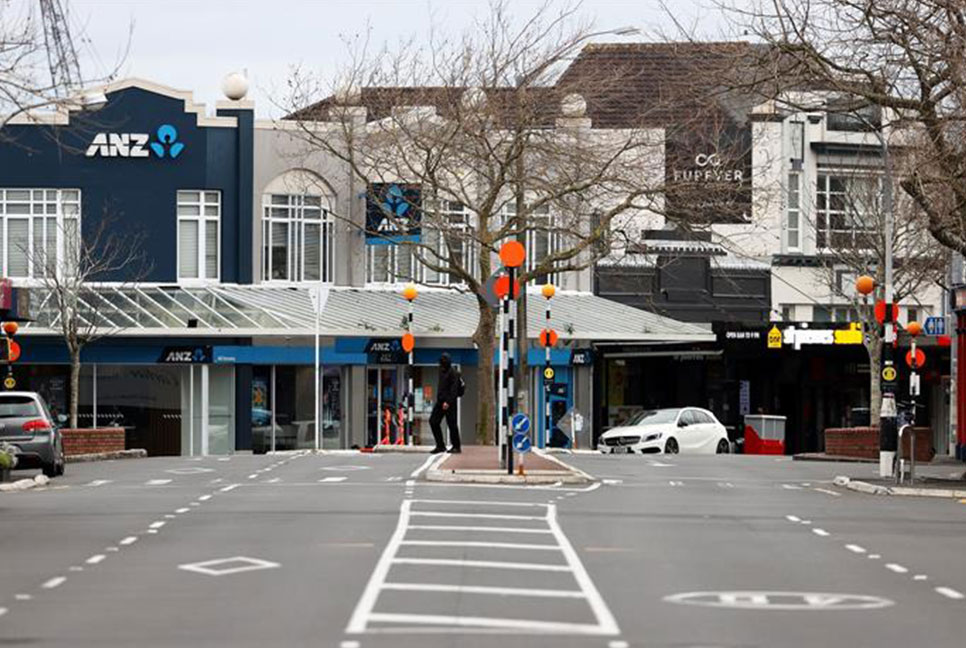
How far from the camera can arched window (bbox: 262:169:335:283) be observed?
58.0 meters

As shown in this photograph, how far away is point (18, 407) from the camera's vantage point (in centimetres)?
3316

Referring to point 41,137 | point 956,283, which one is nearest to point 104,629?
point 956,283

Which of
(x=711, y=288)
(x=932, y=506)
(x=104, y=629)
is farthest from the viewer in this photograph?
(x=711, y=288)

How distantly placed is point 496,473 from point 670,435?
66.0 feet

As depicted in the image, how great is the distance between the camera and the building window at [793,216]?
69.2 metres

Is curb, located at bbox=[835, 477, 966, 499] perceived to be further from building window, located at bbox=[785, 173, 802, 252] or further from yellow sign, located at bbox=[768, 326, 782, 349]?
building window, located at bbox=[785, 173, 802, 252]

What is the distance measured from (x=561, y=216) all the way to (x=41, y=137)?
15522 millimetres

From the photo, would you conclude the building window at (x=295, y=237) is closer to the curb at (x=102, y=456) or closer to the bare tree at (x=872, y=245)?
the curb at (x=102, y=456)

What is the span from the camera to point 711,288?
2677 inches

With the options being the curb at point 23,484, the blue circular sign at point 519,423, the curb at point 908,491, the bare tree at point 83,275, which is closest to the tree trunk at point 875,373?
the bare tree at point 83,275

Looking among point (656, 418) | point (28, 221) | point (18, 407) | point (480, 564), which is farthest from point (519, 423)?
point (28, 221)

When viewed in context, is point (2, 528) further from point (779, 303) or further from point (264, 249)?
point (779, 303)

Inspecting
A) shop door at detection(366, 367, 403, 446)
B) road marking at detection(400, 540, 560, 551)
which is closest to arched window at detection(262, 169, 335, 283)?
shop door at detection(366, 367, 403, 446)

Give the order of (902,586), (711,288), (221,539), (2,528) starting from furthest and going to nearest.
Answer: (711,288), (2,528), (221,539), (902,586)
